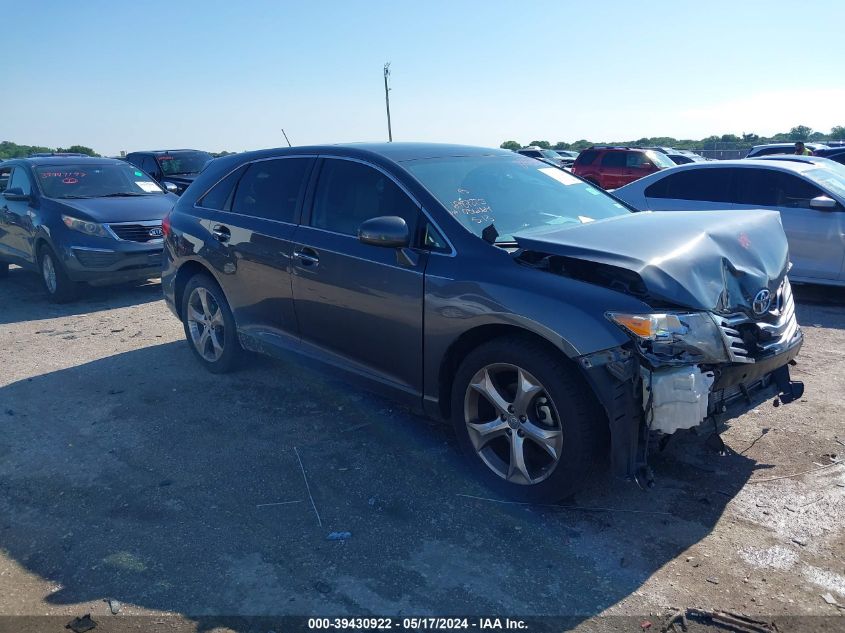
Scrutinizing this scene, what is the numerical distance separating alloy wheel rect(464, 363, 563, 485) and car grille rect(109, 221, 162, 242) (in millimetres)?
6525

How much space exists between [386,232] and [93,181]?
7453mm

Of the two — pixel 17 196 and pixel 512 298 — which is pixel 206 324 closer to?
pixel 512 298

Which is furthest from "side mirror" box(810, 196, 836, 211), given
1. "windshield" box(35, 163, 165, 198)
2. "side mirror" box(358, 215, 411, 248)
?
"windshield" box(35, 163, 165, 198)

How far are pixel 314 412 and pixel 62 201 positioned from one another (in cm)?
603

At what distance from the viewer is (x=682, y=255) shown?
11.2ft

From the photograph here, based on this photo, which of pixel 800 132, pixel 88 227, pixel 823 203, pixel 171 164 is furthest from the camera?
pixel 800 132

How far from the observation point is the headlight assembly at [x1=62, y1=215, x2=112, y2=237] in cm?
862

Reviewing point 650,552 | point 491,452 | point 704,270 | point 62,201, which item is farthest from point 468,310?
point 62,201

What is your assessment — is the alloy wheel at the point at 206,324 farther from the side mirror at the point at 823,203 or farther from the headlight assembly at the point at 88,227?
the side mirror at the point at 823,203

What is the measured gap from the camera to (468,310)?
365 centimetres

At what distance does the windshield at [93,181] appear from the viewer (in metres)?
9.33

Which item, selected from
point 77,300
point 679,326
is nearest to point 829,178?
point 679,326

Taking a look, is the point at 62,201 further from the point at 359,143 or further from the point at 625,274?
the point at 625,274

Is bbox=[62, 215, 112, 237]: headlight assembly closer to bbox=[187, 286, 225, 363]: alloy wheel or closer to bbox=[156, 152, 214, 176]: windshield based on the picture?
bbox=[187, 286, 225, 363]: alloy wheel
